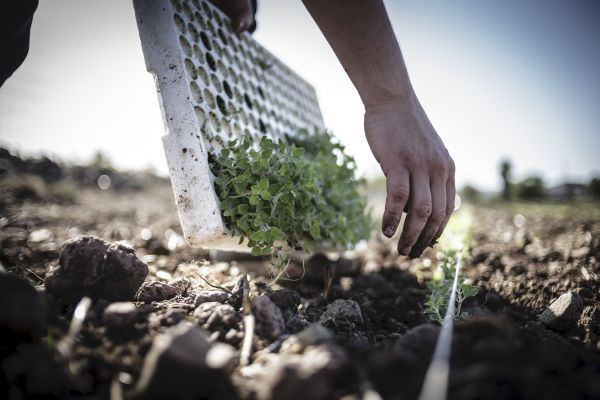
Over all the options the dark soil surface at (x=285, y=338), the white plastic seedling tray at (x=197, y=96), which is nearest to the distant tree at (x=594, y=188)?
the dark soil surface at (x=285, y=338)

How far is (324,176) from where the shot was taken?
2.45 meters

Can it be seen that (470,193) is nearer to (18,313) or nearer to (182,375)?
(182,375)

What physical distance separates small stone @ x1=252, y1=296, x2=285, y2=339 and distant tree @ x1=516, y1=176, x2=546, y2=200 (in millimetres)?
13917

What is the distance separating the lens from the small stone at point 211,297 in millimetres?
1580

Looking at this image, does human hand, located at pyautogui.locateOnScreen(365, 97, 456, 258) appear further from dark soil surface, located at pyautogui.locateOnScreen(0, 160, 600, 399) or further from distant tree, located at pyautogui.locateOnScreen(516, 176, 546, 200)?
distant tree, located at pyautogui.locateOnScreen(516, 176, 546, 200)

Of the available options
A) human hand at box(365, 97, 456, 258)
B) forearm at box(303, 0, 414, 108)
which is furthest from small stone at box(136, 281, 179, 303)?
forearm at box(303, 0, 414, 108)

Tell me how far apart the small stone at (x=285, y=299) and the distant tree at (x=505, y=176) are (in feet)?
49.4

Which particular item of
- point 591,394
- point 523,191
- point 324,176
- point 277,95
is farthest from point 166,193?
point 523,191

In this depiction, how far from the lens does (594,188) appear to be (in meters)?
8.98

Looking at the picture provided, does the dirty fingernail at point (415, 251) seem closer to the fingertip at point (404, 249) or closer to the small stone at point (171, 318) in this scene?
the fingertip at point (404, 249)

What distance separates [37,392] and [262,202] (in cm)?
115

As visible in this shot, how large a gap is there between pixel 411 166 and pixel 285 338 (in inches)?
42.3

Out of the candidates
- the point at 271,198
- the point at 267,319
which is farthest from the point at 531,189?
the point at 267,319

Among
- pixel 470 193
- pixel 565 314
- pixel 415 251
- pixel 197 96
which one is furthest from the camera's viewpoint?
pixel 470 193
